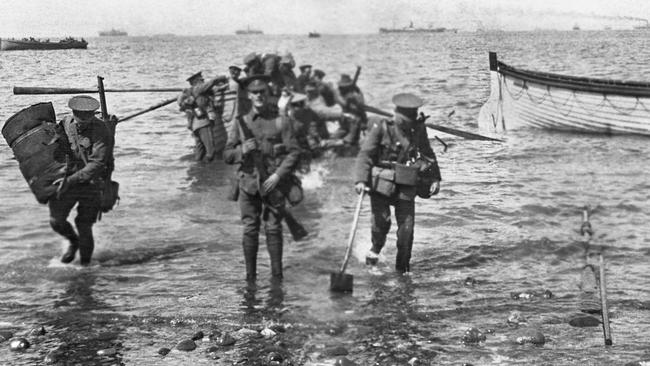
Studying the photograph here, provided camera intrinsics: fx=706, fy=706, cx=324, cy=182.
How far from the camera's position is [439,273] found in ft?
27.9

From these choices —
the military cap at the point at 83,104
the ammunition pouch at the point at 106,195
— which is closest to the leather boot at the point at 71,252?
the ammunition pouch at the point at 106,195

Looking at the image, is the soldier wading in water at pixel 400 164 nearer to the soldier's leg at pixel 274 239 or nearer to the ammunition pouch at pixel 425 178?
→ the ammunition pouch at pixel 425 178

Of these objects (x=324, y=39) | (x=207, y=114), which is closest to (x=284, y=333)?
(x=324, y=39)

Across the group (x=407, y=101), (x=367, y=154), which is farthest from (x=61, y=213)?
(x=407, y=101)

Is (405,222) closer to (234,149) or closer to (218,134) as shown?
(234,149)

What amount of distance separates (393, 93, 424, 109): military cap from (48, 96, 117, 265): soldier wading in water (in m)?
3.34

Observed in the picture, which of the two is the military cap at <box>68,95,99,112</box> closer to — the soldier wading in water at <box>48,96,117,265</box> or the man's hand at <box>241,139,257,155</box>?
the soldier wading in water at <box>48,96,117,265</box>

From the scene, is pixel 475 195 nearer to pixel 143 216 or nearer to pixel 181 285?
pixel 143 216

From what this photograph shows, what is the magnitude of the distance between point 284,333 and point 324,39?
554 cm

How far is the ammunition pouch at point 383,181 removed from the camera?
7938 mm

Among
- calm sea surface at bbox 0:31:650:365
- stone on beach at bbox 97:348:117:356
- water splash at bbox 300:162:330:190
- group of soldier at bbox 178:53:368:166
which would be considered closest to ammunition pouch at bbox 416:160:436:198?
calm sea surface at bbox 0:31:650:365

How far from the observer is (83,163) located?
8125 millimetres

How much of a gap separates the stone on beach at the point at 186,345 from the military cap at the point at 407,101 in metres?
3.45

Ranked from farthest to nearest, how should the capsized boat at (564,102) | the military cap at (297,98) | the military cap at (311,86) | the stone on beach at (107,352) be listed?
the capsized boat at (564,102), the military cap at (311,86), the military cap at (297,98), the stone on beach at (107,352)
